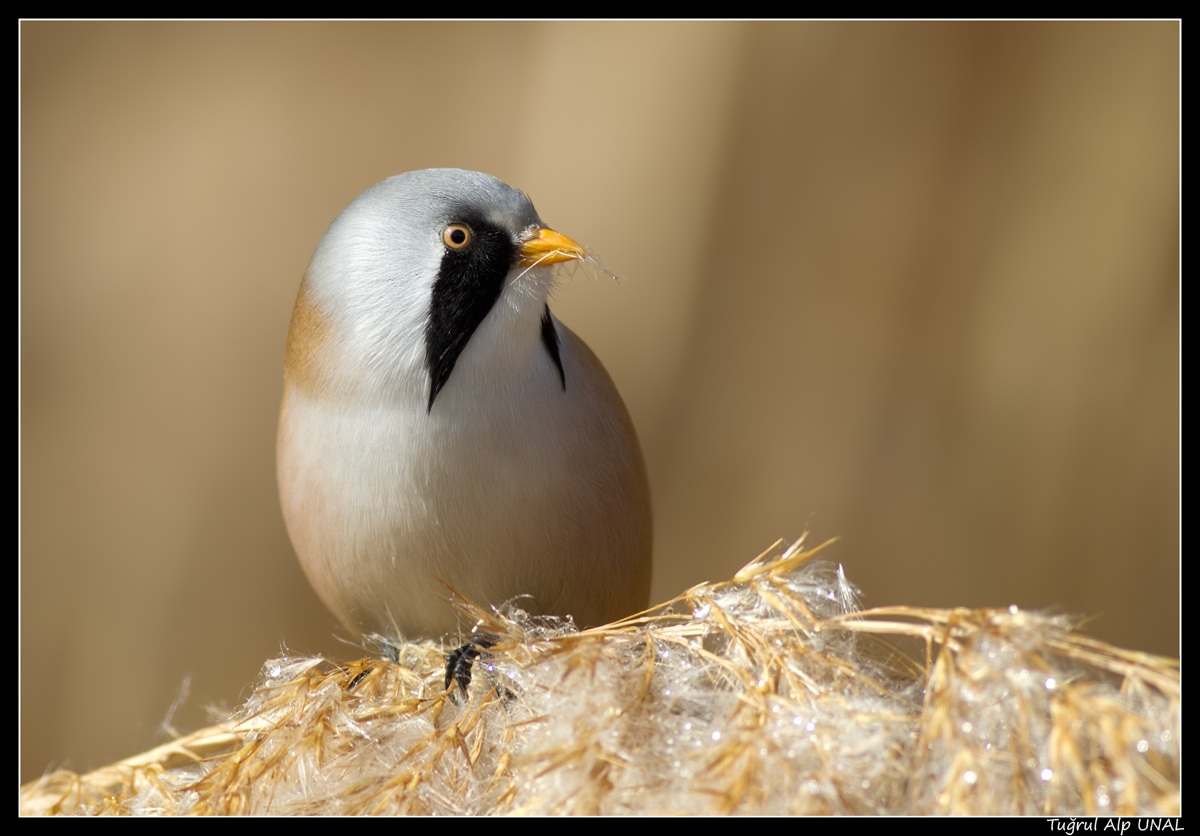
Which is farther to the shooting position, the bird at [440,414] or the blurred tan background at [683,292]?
the blurred tan background at [683,292]

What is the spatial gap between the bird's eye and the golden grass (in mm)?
372

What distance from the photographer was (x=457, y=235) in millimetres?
1027

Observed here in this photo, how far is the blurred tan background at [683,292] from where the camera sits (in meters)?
2.04

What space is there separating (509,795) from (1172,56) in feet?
6.65

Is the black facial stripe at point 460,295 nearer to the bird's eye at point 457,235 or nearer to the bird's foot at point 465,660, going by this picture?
the bird's eye at point 457,235

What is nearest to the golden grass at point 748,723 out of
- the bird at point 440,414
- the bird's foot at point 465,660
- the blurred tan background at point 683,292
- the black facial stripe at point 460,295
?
the bird's foot at point 465,660

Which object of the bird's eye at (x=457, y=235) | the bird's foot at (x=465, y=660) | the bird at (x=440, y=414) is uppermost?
the bird's eye at (x=457, y=235)

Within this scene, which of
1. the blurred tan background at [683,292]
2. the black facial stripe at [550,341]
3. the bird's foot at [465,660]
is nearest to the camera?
the bird's foot at [465,660]

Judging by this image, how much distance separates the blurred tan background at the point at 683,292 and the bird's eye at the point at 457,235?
109cm

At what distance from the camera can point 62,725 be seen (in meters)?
2.22

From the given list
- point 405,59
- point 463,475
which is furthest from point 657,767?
point 405,59

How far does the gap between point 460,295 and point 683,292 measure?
49.6 inches

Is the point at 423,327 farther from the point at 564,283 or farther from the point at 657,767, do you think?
the point at 657,767

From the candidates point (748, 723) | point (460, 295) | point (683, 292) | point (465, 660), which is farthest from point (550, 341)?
point (683, 292)
